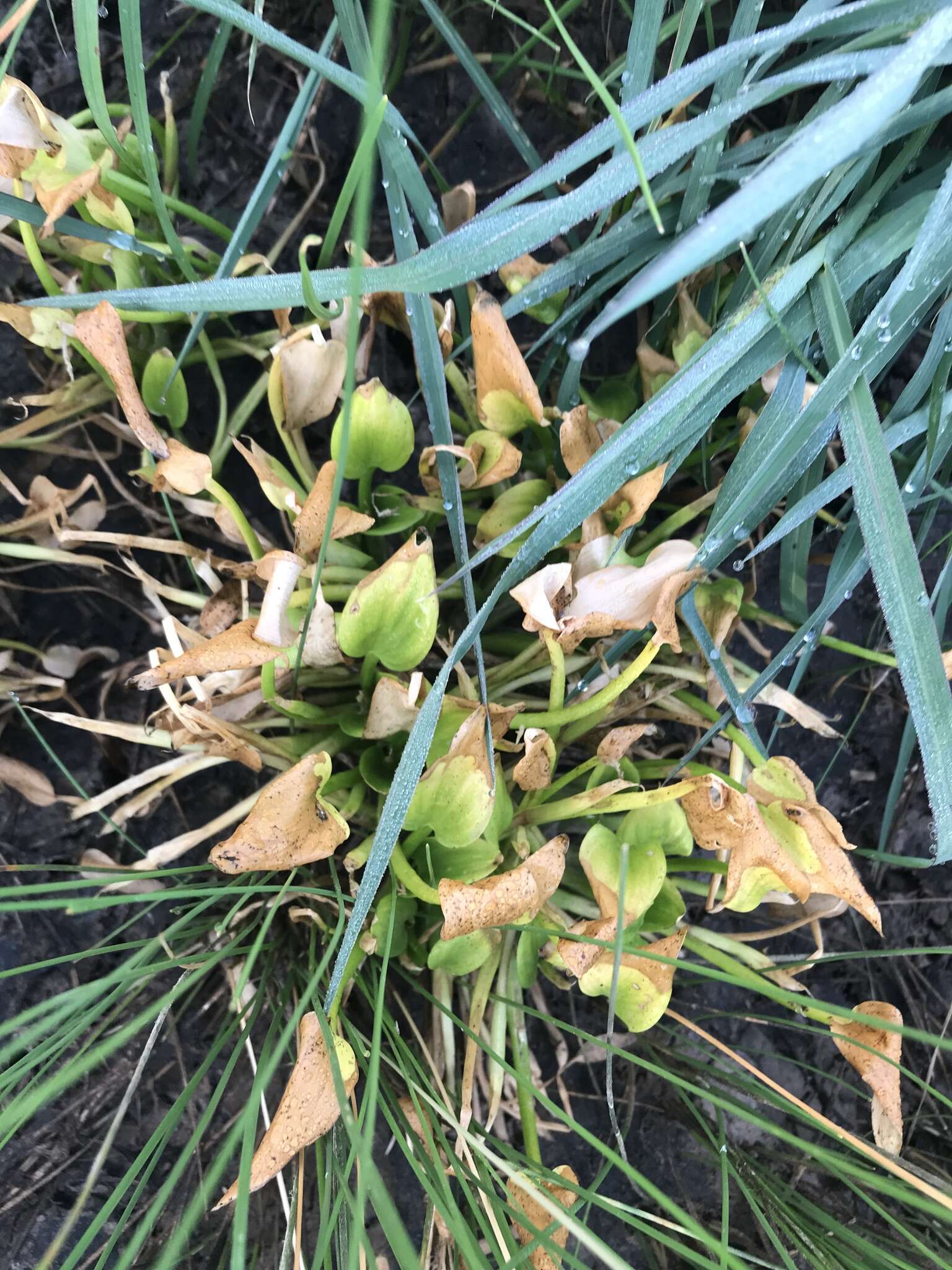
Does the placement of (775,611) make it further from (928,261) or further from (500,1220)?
(500,1220)

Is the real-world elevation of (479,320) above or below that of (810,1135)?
above

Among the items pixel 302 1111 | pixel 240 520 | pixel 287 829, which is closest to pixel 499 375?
pixel 240 520

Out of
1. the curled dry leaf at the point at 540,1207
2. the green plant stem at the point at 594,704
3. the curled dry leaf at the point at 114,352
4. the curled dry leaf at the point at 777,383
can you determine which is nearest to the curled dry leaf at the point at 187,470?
the curled dry leaf at the point at 114,352

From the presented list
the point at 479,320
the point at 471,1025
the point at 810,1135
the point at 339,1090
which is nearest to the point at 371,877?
the point at 339,1090

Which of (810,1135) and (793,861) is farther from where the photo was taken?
(810,1135)

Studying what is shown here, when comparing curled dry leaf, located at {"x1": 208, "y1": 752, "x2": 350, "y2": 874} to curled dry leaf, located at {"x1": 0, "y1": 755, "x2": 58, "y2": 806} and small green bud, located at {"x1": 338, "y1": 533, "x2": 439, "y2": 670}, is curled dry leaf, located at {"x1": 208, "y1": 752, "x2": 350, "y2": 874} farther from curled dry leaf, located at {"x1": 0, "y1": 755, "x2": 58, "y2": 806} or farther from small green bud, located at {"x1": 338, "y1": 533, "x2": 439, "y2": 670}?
curled dry leaf, located at {"x1": 0, "y1": 755, "x2": 58, "y2": 806}

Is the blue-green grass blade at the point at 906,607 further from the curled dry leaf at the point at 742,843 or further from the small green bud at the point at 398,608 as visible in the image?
the small green bud at the point at 398,608
